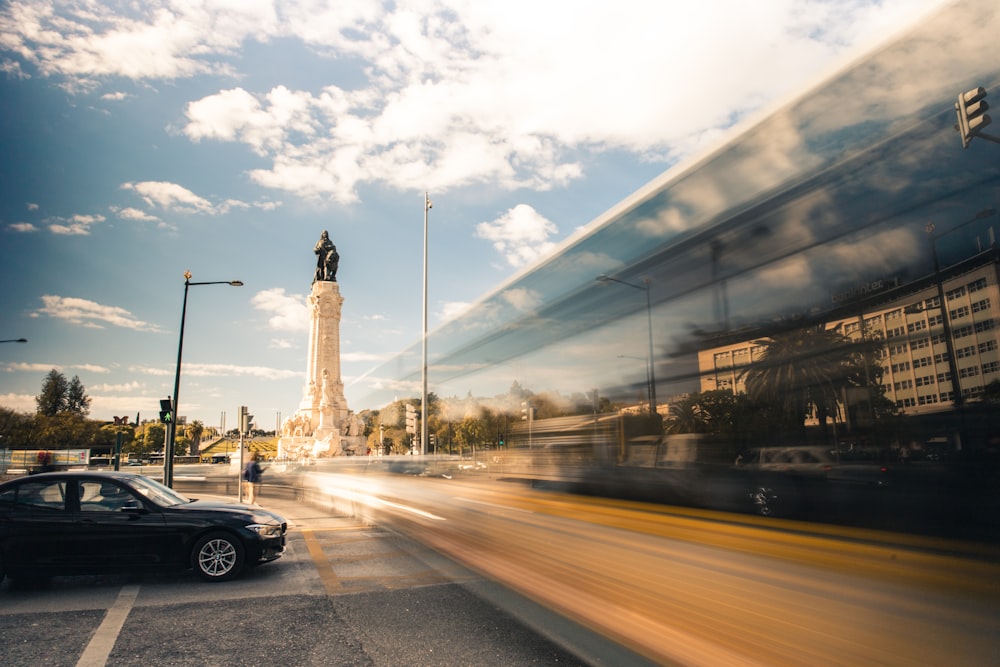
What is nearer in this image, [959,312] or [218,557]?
[959,312]

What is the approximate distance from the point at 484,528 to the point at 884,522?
3.92 meters

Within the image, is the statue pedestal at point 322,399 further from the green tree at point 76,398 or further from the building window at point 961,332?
the green tree at point 76,398

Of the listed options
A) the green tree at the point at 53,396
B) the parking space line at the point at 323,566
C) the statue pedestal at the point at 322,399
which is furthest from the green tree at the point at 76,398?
the parking space line at the point at 323,566

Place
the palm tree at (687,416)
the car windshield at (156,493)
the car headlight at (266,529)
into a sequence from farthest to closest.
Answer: the car headlight at (266,529) → the car windshield at (156,493) → the palm tree at (687,416)

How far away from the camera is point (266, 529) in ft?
24.2

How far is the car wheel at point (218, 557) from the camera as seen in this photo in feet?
22.5

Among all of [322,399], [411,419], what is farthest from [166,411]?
[322,399]

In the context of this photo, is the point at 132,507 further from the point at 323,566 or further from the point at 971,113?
the point at 971,113

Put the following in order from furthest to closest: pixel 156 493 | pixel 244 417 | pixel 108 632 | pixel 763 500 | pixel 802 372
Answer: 1. pixel 244 417
2. pixel 156 493
3. pixel 108 632
4. pixel 763 500
5. pixel 802 372

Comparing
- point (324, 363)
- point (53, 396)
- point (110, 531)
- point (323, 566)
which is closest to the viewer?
point (110, 531)

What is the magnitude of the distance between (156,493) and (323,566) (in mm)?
2271

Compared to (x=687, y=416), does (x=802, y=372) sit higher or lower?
higher

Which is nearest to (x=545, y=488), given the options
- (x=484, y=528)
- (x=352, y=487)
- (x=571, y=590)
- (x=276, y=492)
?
(x=484, y=528)

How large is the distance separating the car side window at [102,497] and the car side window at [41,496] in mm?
204
